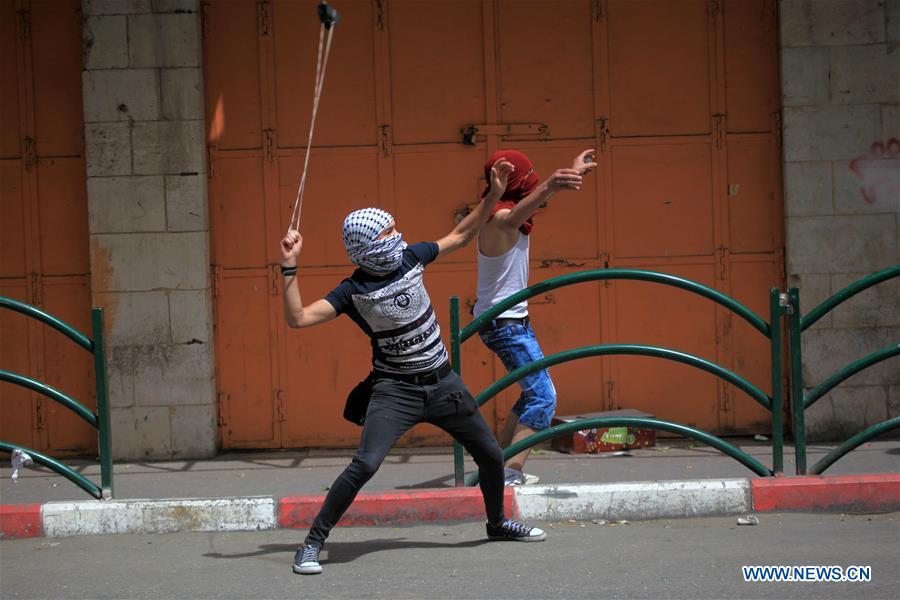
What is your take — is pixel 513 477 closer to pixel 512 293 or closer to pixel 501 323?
pixel 501 323

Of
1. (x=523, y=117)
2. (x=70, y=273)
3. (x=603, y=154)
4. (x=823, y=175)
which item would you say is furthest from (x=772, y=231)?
(x=70, y=273)

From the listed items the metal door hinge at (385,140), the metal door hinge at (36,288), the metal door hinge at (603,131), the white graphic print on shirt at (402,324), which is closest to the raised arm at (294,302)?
the white graphic print on shirt at (402,324)

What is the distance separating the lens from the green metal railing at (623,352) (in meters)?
6.07

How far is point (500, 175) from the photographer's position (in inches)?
220

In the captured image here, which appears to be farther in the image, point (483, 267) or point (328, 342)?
point (328, 342)

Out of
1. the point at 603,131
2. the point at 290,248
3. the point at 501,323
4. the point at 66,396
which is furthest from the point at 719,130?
the point at 66,396

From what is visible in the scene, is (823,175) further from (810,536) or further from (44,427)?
(44,427)

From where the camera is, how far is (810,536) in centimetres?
567

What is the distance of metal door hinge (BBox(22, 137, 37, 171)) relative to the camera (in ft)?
27.3

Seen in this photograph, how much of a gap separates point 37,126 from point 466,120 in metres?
3.18

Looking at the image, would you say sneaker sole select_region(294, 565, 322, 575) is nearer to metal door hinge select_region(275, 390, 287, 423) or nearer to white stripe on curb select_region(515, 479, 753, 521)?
white stripe on curb select_region(515, 479, 753, 521)

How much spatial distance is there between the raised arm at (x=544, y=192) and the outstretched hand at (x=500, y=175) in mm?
201

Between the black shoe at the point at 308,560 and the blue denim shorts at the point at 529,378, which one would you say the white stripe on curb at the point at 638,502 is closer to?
the blue denim shorts at the point at 529,378

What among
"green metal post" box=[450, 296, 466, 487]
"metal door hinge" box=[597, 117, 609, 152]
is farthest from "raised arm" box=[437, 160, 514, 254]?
"metal door hinge" box=[597, 117, 609, 152]
